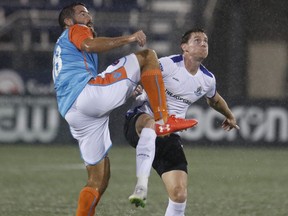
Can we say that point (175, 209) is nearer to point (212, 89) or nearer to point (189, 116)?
point (212, 89)

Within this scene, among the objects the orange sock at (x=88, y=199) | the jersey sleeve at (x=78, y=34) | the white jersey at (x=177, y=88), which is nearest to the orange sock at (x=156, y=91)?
the jersey sleeve at (x=78, y=34)

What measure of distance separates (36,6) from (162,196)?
9524 millimetres

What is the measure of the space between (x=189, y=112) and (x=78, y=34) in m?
9.45

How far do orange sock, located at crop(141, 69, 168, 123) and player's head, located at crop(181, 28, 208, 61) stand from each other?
2.29 feet

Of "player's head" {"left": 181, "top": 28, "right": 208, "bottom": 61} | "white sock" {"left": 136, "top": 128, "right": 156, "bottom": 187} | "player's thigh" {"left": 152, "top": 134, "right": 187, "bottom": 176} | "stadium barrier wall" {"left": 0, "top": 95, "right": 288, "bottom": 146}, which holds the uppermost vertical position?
"player's head" {"left": 181, "top": 28, "right": 208, "bottom": 61}

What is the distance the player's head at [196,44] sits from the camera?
7129 millimetres

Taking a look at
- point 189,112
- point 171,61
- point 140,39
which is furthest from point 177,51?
point 140,39

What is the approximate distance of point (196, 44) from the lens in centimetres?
715

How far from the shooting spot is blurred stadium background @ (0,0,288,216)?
36.6ft

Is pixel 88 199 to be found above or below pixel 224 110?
below

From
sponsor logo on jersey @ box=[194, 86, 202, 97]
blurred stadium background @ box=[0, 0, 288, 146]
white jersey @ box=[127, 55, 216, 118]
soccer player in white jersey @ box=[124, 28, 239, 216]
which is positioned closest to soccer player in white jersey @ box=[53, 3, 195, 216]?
soccer player in white jersey @ box=[124, 28, 239, 216]

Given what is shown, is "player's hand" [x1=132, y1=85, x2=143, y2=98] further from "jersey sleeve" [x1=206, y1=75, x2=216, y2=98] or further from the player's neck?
"jersey sleeve" [x1=206, y1=75, x2=216, y2=98]

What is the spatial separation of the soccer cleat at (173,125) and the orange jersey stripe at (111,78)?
453 mm

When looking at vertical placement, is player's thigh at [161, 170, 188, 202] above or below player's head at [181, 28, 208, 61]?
below
